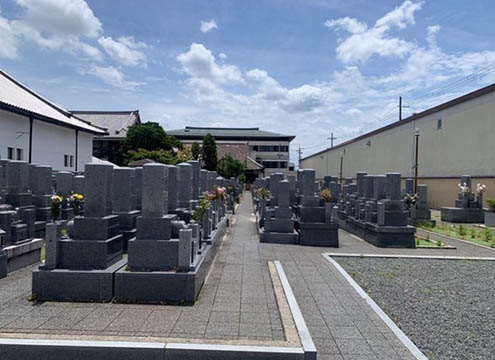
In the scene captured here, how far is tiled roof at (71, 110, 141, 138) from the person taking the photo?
4247cm

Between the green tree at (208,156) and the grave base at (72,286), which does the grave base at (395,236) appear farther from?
the green tree at (208,156)

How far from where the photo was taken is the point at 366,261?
8125 millimetres

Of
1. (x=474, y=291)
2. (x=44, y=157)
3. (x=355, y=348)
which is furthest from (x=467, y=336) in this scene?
(x=44, y=157)

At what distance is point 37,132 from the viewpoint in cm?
2039

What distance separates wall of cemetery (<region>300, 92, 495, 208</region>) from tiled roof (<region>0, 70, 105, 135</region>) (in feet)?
84.7

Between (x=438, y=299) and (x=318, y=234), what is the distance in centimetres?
480

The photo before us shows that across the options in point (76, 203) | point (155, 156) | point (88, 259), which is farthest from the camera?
A: point (155, 156)

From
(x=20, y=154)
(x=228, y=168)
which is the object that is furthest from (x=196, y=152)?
(x=20, y=154)

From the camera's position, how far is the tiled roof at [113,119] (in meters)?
42.5

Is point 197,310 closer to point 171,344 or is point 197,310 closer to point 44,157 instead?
point 171,344

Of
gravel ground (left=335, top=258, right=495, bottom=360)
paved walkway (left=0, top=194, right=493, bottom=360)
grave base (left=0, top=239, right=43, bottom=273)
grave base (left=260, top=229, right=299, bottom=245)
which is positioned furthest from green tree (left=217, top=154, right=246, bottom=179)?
paved walkway (left=0, top=194, right=493, bottom=360)

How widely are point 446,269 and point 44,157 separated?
71.5 ft

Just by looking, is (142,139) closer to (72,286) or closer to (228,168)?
(228,168)

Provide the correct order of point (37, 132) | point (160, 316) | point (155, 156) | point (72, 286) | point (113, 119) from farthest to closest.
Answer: point (113, 119), point (155, 156), point (37, 132), point (72, 286), point (160, 316)
